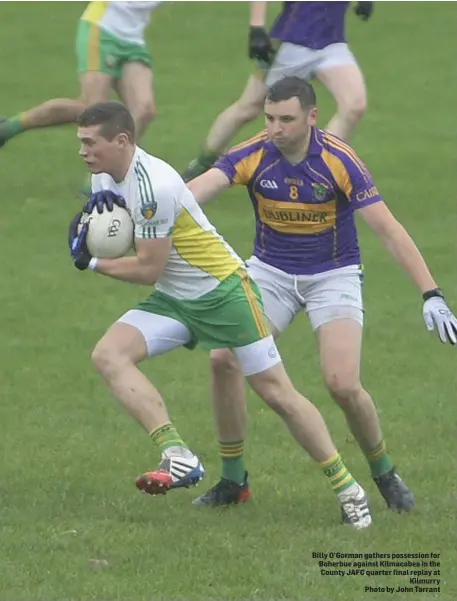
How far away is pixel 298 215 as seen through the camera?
8.06 m

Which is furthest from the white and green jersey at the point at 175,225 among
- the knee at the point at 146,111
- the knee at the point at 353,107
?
the knee at the point at 146,111

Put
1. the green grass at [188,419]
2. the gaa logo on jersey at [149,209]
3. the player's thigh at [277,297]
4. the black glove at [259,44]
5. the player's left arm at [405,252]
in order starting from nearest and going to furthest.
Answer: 1. the green grass at [188,419]
2. the gaa logo on jersey at [149,209]
3. the player's left arm at [405,252]
4. the player's thigh at [277,297]
5. the black glove at [259,44]

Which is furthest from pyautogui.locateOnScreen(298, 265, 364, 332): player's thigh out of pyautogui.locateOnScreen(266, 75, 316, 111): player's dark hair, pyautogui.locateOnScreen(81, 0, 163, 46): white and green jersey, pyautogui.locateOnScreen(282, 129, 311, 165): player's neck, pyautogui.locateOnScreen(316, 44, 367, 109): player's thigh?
pyautogui.locateOnScreen(81, 0, 163, 46): white and green jersey

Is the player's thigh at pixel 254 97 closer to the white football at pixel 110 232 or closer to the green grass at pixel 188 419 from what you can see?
the green grass at pixel 188 419

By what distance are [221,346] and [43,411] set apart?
205cm

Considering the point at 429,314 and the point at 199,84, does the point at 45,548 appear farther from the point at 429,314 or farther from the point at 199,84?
the point at 199,84

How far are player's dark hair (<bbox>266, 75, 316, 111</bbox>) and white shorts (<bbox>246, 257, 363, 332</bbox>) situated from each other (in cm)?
84

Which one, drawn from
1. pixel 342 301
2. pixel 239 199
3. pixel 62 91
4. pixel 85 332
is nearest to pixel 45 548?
pixel 342 301

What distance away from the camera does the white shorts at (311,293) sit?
799 centimetres

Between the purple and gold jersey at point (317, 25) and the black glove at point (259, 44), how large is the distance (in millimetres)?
266

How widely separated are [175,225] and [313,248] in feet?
2.66

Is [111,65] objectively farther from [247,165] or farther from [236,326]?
[236,326]

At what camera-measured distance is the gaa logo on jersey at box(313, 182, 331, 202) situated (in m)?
7.93

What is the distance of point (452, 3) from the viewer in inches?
902
